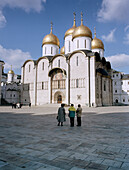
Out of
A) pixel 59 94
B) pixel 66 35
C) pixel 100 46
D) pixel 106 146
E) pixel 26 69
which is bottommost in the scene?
pixel 106 146

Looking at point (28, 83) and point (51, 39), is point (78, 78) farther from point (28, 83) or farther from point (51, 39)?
point (51, 39)

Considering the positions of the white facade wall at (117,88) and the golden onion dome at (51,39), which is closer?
the golden onion dome at (51,39)

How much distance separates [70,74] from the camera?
32094 mm

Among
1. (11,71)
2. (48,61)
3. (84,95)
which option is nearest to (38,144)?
(84,95)

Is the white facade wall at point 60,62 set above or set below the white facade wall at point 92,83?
above

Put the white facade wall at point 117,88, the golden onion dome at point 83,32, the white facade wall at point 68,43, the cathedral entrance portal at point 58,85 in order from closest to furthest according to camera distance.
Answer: the cathedral entrance portal at point 58,85
the golden onion dome at point 83,32
the white facade wall at point 68,43
the white facade wall at point 117,88

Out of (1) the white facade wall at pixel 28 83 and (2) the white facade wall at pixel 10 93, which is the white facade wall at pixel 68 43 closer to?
(1) the white facade wall at pixel 28 83

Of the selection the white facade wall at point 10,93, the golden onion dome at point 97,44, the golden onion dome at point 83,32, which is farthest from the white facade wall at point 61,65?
the white facade wall at point 10,93

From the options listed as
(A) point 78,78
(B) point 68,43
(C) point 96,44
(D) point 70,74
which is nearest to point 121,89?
(C) point 96,44

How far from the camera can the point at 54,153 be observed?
3775 mm

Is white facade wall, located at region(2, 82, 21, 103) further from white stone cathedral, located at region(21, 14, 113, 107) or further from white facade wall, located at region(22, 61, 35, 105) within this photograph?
white stone cathedral, located at region(21, 14, 113, 107)

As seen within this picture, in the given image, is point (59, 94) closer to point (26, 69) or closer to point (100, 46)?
point (26, 69)

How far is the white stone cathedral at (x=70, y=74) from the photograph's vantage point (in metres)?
29.9

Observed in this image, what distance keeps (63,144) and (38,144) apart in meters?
0.78
